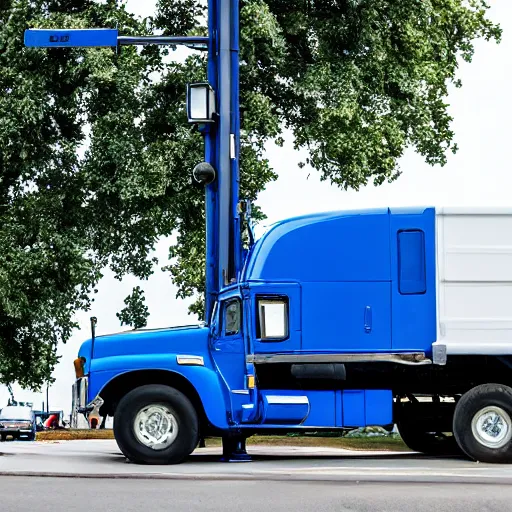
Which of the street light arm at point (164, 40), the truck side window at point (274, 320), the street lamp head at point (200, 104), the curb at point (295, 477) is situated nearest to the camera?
the curb at point (295, 477)

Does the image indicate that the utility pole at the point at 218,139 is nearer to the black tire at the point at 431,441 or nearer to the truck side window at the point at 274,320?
the truck side window at the point at 274,320

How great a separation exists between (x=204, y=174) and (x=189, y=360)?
152 inches

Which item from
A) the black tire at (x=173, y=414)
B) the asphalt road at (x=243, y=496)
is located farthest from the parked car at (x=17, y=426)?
the asphalt road at (x=243, y=496)

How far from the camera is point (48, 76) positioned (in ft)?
92.1

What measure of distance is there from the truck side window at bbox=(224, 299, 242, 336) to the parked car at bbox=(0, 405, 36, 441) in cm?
3125

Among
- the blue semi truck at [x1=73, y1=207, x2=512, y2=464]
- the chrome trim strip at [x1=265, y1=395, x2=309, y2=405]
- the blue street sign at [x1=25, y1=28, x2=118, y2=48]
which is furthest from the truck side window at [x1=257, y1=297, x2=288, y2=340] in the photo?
the blue street sign at [x1=25, y1=28, x2=118, y2=48]

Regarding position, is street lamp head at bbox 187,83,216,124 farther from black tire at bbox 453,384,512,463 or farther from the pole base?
black tire at bbox 453,384,512,463

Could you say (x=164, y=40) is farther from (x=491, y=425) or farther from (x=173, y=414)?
(x=491, y=425)

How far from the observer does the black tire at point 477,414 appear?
53.4 feet

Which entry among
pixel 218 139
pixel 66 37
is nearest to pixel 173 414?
pixel 218 139

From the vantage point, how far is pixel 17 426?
47219mm

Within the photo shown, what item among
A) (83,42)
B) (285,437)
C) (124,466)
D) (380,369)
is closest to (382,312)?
(380,369)

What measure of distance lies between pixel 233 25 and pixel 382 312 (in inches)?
259

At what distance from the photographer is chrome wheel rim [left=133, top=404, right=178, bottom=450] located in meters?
16.3
